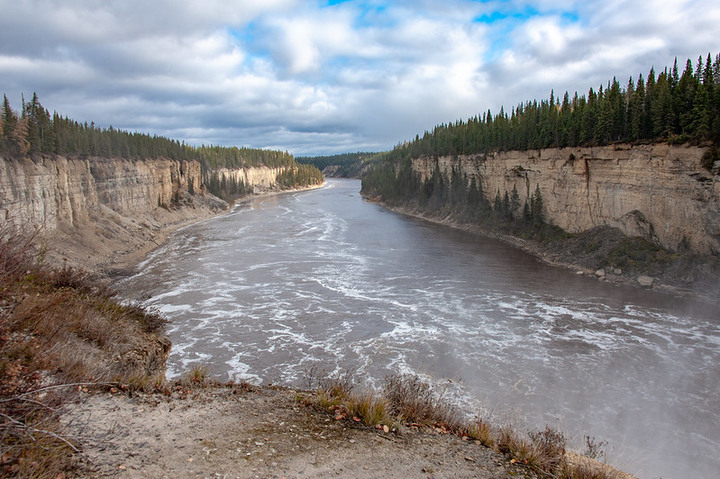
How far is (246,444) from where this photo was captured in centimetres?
706

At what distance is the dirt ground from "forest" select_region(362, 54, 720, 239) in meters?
29.9

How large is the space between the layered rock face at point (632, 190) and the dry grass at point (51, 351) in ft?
104

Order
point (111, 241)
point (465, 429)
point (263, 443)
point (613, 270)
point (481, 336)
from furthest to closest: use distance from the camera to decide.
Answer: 1. point (111, 241)
2. point (613, 270)
3. point (481, 336)
4. point (465, 429)
5. point (263, 443)

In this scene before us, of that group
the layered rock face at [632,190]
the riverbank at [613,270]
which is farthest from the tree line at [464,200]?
the riverbank at [613,270]

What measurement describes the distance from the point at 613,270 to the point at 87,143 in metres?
55.3

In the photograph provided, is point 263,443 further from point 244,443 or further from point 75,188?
point 75,188

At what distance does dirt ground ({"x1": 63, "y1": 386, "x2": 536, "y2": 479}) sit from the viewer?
6.30 m

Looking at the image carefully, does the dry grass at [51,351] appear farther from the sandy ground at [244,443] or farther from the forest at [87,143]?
the forest at [87,143]

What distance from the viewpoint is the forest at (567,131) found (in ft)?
100.0

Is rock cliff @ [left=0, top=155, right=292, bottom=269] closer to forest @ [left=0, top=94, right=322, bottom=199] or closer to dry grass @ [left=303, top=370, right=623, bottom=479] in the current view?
forest @ [left=0, top=94, right=322, bottom=199]

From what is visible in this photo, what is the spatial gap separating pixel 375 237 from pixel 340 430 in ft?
141

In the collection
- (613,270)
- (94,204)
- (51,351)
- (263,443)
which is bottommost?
(613,270)

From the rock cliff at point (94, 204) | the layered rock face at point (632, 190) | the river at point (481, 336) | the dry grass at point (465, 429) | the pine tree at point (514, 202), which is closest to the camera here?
the dry grass at point (465, 429)

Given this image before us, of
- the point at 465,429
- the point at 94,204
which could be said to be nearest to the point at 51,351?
the point at 465,429
